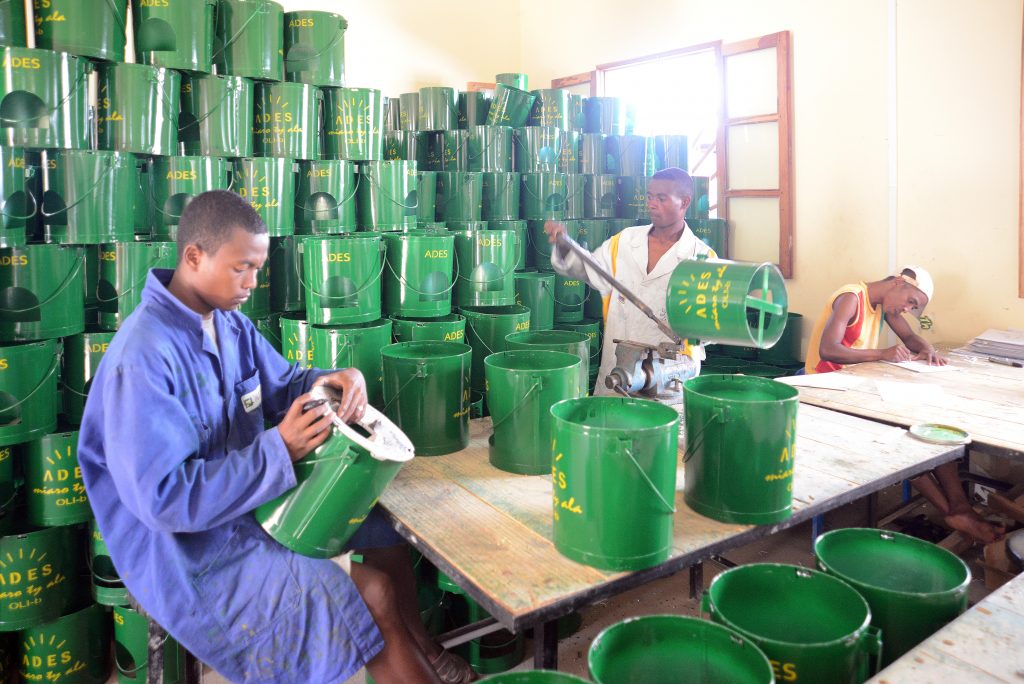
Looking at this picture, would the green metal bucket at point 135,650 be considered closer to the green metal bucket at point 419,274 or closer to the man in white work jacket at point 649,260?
the green metal bucket at point 419,274

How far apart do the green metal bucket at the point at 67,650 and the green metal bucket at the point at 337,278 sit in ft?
4.69

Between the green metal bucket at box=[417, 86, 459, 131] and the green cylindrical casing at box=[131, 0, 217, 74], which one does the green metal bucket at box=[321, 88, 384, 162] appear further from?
the green metal bucket at box=[417, 86, 459, 131]

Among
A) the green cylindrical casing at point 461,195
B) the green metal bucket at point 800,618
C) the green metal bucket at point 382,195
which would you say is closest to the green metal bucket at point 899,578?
the green metal bucket at point 800,618

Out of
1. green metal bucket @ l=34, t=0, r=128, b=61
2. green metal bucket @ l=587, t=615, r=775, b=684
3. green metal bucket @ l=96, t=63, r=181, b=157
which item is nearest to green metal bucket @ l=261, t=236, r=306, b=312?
green metal bucket @ l=96, t=63, r=181, b=157

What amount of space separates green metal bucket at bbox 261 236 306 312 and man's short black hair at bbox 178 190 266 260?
1.40 m

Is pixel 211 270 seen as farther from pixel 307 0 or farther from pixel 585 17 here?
pixel 585 17

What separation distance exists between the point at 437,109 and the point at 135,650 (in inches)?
129

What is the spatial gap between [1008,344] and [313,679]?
12.1ft

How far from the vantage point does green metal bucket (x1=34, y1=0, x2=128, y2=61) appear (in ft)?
9.06

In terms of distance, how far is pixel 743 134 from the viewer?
5.43m

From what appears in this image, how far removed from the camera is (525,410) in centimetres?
204

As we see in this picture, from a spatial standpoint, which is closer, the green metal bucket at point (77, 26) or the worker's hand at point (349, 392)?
the worker's hand at point (349, 392)

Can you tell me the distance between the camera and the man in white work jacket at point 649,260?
11.5 ft

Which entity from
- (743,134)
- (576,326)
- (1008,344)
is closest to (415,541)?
(576,326)
